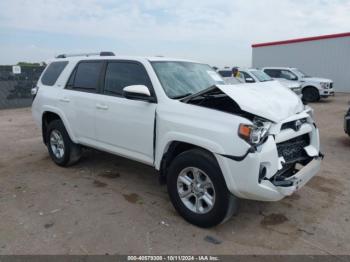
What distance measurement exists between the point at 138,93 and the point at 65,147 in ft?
7.48

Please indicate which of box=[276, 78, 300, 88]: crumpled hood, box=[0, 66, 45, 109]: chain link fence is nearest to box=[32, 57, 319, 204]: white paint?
box=[0, 66, 45, 109]: chain link fence

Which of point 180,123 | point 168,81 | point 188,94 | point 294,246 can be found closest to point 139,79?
point 168,81

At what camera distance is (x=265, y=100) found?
138 inches

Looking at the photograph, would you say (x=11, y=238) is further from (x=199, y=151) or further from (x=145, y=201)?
(x=199, y=151)

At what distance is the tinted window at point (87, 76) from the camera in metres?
4.83

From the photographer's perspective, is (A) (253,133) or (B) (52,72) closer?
(A) (253,133)

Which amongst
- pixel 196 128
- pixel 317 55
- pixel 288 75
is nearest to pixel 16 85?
pixel 288 75

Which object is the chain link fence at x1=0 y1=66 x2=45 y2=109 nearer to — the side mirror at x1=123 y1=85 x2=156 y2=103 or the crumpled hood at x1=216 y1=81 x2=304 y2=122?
the side mirror at x1=123 y1=85 x2=156 y2=103

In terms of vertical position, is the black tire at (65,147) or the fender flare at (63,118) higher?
the fender flare at (63,118)

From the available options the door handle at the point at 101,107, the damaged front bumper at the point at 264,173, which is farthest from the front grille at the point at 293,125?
the door handle at the point at 101,107

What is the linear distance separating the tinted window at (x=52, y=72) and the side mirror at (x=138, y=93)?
2.23 meters

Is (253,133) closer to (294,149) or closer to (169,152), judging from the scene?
(294,149)

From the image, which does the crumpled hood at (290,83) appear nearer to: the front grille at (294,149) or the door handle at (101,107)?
the front grille at (294,149)

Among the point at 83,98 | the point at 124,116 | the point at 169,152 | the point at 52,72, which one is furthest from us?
the point at 52,72
